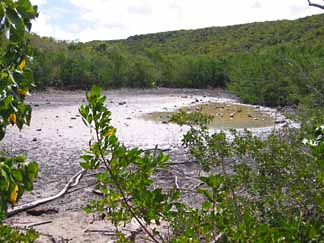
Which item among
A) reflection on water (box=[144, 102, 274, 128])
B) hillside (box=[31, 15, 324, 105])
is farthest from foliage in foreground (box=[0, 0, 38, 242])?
reflection on water (box=[144, 102, 274, 128])

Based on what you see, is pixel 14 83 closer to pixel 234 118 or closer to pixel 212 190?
pixel 212 190

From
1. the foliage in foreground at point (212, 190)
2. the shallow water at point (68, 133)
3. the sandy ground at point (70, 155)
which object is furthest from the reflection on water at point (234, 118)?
the foliage in foreground at point (212, 190)

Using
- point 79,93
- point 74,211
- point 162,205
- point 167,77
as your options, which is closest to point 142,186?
point 162,205

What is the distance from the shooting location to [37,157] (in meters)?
7.41

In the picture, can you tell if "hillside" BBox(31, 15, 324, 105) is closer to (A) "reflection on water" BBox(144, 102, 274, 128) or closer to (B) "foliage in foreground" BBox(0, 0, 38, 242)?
(A) "reflection on water" BBox(144, 102, 274, 128)

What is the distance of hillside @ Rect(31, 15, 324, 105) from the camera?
16781mm

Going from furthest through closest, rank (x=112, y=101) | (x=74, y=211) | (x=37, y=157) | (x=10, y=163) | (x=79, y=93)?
(x=79, y=93)
(x=112, y=101)
(x=37, y=157)
(x=74, y=211)
(x=10, y=163)

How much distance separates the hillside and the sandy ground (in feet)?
7.09

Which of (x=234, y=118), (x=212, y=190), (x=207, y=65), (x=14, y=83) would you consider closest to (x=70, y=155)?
(x=212, y=190)

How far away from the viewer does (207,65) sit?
89.7ft

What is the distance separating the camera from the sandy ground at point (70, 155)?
4.34 meters

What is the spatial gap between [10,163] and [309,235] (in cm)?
97

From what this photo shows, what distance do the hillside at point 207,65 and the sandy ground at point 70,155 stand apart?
2161 mm

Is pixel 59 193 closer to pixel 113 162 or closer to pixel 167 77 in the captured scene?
pixel 113 162
